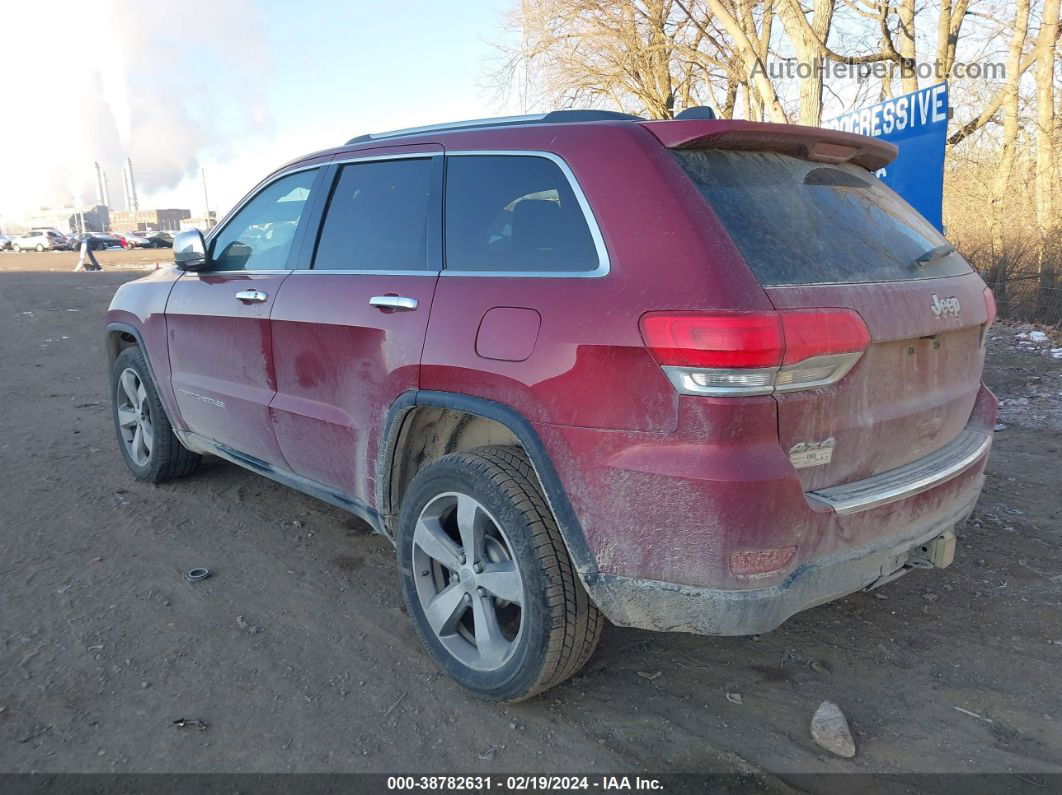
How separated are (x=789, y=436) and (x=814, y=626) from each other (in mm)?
1400

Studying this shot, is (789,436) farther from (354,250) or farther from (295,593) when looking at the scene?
(295,593)

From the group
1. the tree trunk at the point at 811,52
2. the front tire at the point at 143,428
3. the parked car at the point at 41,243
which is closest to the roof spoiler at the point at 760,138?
the front tire at the point at 143,428

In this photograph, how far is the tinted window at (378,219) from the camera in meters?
3.07

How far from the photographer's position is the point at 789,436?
2.14 meters

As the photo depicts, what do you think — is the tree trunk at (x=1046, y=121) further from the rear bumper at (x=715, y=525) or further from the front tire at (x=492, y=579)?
the front tire at (x=492, y=579)

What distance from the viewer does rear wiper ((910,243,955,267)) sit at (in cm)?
265

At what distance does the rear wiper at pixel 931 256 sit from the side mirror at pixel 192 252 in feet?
11.1

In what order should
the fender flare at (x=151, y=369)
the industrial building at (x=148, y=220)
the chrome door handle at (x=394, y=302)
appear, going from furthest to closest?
the industrial building at (x=148, y=220), the fender flare at (x=151, y=369), the chrome door handle at (x=394, y=302)

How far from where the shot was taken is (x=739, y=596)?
216 centimetres

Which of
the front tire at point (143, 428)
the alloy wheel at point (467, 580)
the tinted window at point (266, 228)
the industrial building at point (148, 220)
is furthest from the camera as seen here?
the industrial building at point (148, 220)

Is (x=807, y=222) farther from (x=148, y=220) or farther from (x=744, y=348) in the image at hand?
(x=148, y=220)

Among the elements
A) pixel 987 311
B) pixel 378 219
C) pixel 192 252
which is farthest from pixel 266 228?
pixel 987 311

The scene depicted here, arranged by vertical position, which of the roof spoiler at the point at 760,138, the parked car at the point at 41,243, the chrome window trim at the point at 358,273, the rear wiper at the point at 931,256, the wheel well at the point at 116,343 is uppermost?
the parked car at the point at 41,243

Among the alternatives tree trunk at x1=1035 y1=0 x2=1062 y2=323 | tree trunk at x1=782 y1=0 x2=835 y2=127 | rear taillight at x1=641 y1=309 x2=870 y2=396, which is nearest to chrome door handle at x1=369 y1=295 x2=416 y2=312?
rear taillight at x1=641 y1=309 x2=870 y2=396
